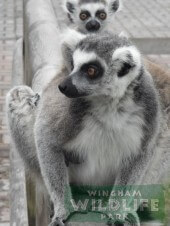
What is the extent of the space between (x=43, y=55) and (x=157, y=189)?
1521 mm

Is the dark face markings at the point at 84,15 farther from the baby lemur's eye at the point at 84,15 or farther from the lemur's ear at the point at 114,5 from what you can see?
the lemur's ear at the point at 114,5

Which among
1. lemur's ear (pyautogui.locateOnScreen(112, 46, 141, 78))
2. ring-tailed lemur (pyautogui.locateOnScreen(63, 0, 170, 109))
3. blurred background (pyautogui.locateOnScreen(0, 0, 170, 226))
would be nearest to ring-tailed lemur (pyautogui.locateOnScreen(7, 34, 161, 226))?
lemur's ear (pyautogui.locateOnScreen(112, 46, 141, 78))

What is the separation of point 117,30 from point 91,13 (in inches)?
160

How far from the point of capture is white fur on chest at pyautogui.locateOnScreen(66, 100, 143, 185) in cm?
343

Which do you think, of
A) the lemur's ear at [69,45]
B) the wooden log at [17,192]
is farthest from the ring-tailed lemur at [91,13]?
the lemur's ear at [69,45]

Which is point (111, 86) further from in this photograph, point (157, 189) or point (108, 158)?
point (157, 189)

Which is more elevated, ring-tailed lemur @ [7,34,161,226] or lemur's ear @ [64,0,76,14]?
ring-tailed lemur @ [7,34,161,226]

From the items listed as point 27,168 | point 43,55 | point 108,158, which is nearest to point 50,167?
point 108,158

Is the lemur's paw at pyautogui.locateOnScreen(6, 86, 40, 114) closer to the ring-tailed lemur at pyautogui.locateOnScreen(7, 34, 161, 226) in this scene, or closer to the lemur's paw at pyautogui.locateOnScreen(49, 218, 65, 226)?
the ring-tailed lemur at pyautogui.locateOnScreen(7, 34, 161, 226)

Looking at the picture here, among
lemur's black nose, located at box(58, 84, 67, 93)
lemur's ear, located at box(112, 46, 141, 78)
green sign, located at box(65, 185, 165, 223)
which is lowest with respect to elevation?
green sign, located at box(65, 185, 165, 223)

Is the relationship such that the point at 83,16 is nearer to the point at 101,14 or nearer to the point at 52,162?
the point at 101,14

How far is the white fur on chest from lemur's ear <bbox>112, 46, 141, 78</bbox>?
0.29 metres

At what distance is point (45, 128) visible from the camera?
11.9ft

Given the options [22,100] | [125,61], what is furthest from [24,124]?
[125,61]
